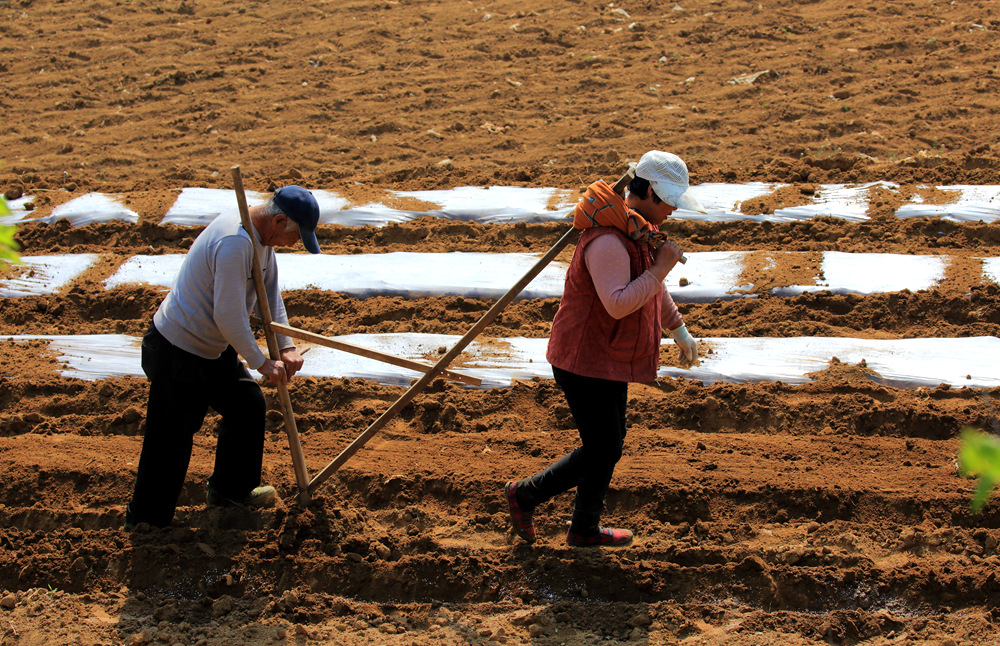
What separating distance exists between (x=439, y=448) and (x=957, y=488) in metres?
2.38

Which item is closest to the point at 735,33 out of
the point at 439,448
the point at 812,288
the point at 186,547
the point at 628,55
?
the point at 628,55

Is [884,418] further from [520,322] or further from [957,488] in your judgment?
[520,322]

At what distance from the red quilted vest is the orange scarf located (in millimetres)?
70

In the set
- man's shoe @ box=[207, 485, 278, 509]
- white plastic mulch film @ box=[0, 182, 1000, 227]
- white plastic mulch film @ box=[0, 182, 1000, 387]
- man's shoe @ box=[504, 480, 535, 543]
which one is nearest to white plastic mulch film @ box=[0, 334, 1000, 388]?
white plastic mulch film @ box=[0, 182, 1000, 387]

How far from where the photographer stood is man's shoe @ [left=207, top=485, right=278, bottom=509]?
3.75 m

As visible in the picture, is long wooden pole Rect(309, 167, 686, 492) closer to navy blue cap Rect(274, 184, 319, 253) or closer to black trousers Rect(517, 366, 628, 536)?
black trousers Rect(517, 366, 628, 536)

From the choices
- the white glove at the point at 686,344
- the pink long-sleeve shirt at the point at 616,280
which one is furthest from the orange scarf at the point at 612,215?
the white glove at the point at 686,344

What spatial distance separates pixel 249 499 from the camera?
3.76m

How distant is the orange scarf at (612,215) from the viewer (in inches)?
117

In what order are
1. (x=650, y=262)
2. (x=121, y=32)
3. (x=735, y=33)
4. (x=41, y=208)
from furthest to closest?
1. (x=121, y=32)
2. (x=735, y=33)
3. (x=41, y=208)
4. (x=650, y=262)

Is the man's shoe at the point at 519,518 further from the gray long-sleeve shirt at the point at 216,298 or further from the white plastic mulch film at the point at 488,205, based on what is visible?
the white plastic mulch film at the point at 488,205

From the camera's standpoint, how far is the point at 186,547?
11.6ft

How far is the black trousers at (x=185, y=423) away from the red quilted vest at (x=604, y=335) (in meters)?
1.36

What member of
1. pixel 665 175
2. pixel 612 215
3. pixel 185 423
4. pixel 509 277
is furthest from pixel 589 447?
pixel 509 277
